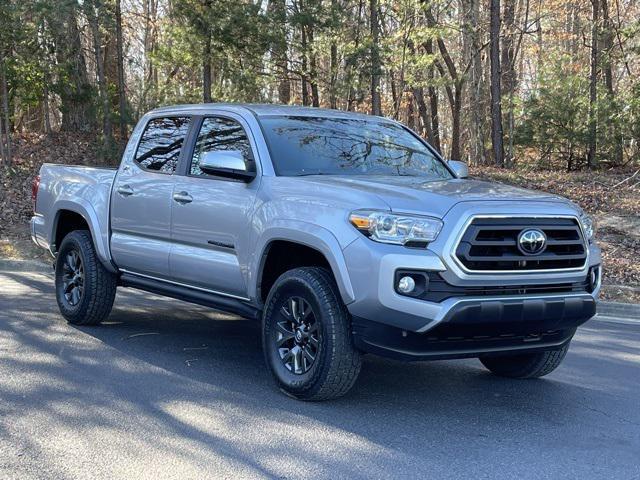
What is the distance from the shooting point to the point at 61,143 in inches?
809

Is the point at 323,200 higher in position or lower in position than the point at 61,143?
lower

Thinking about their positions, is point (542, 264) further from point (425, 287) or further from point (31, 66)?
point (31, 66)

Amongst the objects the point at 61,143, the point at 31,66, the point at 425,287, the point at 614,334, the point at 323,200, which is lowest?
the point at 614,334

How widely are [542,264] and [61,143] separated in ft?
59.7

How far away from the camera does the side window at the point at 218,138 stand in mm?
5887

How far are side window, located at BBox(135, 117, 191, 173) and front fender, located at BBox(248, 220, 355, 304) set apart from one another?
58.8 inches

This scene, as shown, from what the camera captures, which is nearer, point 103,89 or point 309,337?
point 309,337

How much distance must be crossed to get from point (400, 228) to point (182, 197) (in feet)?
7.24

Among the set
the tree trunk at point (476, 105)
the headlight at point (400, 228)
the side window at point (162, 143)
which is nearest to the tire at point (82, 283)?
the side window at point (162, 143)

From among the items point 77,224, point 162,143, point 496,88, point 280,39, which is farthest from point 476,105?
point 162,143

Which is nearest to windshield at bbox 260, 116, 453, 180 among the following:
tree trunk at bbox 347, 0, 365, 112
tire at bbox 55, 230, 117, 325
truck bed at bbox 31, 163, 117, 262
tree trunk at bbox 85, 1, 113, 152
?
truck bed at bbox 31, 163, 117, 262

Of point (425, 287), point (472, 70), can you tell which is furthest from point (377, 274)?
point (472, 70)

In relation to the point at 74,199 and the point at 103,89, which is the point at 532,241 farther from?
the point at 103,89

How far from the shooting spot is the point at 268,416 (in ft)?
15.7
